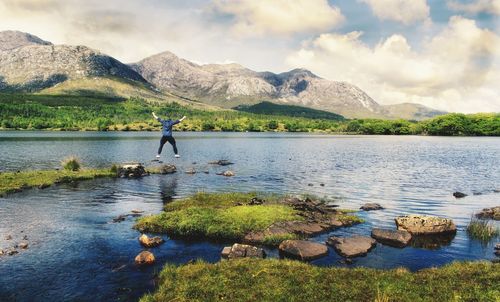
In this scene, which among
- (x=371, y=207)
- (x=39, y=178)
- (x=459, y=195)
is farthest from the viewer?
(x=39, y=178)

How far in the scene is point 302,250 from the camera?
73.7 feet

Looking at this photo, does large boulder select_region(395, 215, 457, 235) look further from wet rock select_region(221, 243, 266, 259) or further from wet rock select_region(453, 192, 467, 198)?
wet rock select_region(453, 192, 467, 198)

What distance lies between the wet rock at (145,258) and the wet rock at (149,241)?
242cm

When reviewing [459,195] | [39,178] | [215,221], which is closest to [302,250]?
[215,221]

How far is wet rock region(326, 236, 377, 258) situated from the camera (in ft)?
75.3

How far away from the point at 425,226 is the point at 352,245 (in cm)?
802

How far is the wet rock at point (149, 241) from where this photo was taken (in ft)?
79.2

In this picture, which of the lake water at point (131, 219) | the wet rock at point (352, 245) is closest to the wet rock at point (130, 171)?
the lake water at point (131, 219)

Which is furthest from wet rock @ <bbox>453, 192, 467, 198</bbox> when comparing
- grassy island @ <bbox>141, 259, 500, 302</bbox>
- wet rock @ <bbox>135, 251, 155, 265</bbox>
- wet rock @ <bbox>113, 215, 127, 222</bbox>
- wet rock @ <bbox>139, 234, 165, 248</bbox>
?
wet rock @ <bbox>135, 251, 155, 265</bbox>

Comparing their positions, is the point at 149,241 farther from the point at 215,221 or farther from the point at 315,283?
the point at 315,283

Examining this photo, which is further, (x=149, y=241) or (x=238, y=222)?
(x=238, y=222)

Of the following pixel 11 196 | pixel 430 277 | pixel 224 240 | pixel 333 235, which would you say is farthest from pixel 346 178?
pixel 11 196

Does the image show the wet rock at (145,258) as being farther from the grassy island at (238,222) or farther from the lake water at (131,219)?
the grassy island at (238,222)

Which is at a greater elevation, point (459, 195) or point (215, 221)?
point (459, 195)
